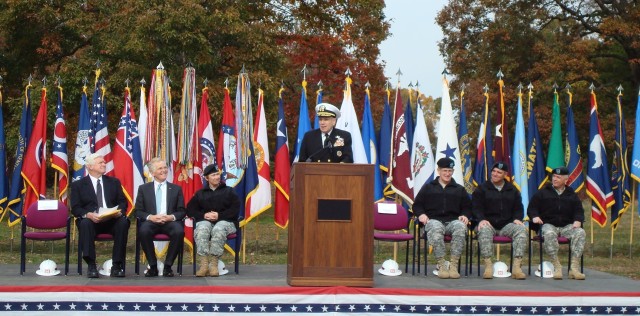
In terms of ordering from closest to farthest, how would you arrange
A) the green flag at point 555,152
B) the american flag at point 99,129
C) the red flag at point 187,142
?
the red flag at point 187,142
the american flag at point 99,129
the green flag at point 555,152

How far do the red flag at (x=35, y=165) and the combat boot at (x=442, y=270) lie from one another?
5.50 m

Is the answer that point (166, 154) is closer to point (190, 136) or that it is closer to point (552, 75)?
point (190, 136)

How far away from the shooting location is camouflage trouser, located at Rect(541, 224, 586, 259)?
32.5ft

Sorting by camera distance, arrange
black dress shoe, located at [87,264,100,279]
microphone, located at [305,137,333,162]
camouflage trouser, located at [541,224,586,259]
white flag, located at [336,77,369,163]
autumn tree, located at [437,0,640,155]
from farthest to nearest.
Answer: autumn tree, located at [437,0,640,155] → white flag, located at [336,77,369,163] → camouflage trouser, located at [541,224,586,259] → black dress shoe, located at [87,264,100,279] → microphone, located at [305,137,333,162]

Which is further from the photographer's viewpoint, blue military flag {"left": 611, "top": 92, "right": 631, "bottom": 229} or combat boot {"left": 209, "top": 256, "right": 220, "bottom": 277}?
blue military flag {"left": 611, "top": 92, "right": 631, "bottom": 229}

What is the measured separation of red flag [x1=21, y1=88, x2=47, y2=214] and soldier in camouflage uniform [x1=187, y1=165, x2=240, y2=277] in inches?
131

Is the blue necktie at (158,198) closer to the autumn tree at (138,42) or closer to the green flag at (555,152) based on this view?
the green flag at (555,152)

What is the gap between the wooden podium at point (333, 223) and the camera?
8.39 m

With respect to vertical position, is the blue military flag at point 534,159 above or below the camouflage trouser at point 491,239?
above

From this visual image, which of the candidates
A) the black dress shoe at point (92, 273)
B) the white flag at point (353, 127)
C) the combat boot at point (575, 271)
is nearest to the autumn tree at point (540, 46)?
the white flag at point (353, 127)

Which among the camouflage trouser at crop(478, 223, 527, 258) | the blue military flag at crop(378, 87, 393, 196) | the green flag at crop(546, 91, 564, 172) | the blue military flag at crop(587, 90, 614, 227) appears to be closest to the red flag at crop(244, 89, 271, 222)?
the blue military flag at crop(378, 87, 393, 196)

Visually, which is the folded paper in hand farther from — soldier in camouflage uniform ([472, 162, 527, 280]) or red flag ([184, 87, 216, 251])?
soldier in camouflage uniform ([472, 162, 527, 280])

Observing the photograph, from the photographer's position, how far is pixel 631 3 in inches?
1036

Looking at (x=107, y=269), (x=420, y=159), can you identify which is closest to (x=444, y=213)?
(x=420, y=159)
